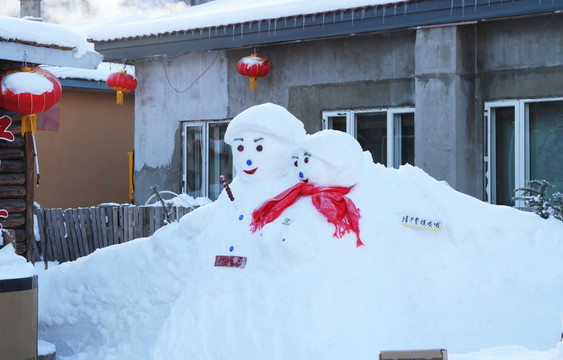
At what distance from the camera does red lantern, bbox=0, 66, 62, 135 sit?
769 cm

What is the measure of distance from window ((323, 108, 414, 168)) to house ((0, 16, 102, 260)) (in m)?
4.09

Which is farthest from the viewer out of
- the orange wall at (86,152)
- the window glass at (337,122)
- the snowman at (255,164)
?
the orange wall at (86,152)

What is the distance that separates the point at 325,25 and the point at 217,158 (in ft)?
10.1

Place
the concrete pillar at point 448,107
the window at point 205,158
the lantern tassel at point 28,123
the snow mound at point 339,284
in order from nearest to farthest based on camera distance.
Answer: the snow mound at point 339,284, the lantern tassel at point 28,123, the concrete pillar at point 448,107, the window at point 205,158

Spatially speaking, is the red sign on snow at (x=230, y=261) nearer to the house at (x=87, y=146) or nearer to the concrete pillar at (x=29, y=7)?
the house at (x=87, y=146)

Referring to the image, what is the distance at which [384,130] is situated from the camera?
11203 millimetres

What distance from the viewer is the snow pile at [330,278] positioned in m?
5.98

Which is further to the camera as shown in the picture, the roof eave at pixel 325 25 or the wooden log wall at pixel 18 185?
the roof eave at pixel 325 25

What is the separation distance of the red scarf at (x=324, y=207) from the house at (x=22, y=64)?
2818 mm

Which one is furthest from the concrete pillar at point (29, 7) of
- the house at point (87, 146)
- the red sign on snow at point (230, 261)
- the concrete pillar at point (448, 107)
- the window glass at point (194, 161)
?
the red sign on snow at point (230, 261)

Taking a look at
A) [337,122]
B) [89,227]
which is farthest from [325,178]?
[89,227]

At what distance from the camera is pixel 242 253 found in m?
6.37

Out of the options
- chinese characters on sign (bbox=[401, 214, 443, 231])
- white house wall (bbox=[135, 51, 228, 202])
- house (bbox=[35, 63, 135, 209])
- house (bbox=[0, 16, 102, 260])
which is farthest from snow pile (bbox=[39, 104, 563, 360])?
house (bbox=[35, 63, 135, 209])

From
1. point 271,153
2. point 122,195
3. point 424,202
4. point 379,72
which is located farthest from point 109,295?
point 122,195
